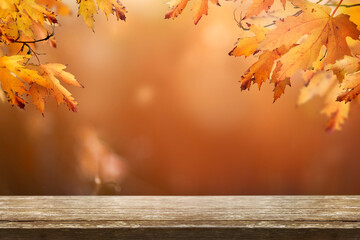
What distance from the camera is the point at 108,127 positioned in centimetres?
278

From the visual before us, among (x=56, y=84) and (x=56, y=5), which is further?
(x=56, y=5)

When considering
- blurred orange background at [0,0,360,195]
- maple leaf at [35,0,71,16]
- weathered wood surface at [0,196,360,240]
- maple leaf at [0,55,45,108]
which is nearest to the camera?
weathered wood surface at [0,196,360,240]

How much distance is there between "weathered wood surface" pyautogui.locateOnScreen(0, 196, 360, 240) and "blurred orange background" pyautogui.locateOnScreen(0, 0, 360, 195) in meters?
1.41

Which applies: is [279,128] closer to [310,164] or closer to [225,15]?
[310,164]

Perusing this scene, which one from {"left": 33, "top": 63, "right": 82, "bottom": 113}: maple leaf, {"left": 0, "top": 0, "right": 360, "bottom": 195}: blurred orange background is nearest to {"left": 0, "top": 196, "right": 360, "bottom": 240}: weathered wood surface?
{"left": 33, "top": 63, "right": 82, "bottom": 113}: maple leaf

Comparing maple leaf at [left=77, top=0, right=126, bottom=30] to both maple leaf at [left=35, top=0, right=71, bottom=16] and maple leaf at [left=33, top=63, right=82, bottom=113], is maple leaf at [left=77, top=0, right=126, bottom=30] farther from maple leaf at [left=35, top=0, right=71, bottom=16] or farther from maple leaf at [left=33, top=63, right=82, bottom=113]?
maple leaf at [left=35, top=0, right=71, bottom=16]

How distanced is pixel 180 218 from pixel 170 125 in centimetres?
163

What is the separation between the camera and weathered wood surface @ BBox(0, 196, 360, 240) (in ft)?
3.54

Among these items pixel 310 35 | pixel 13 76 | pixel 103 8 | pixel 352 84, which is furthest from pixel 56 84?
pixel 352 84

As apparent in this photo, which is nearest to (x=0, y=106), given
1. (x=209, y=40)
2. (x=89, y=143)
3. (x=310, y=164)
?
(x=89, y=143)

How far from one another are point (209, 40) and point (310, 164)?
3.64 feet

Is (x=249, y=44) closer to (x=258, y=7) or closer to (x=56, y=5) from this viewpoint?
(x=258, y=7)

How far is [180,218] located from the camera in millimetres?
1157

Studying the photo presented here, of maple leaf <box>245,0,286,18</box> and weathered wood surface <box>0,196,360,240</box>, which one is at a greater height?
maple leaf <box>245,0,286,18</box>
